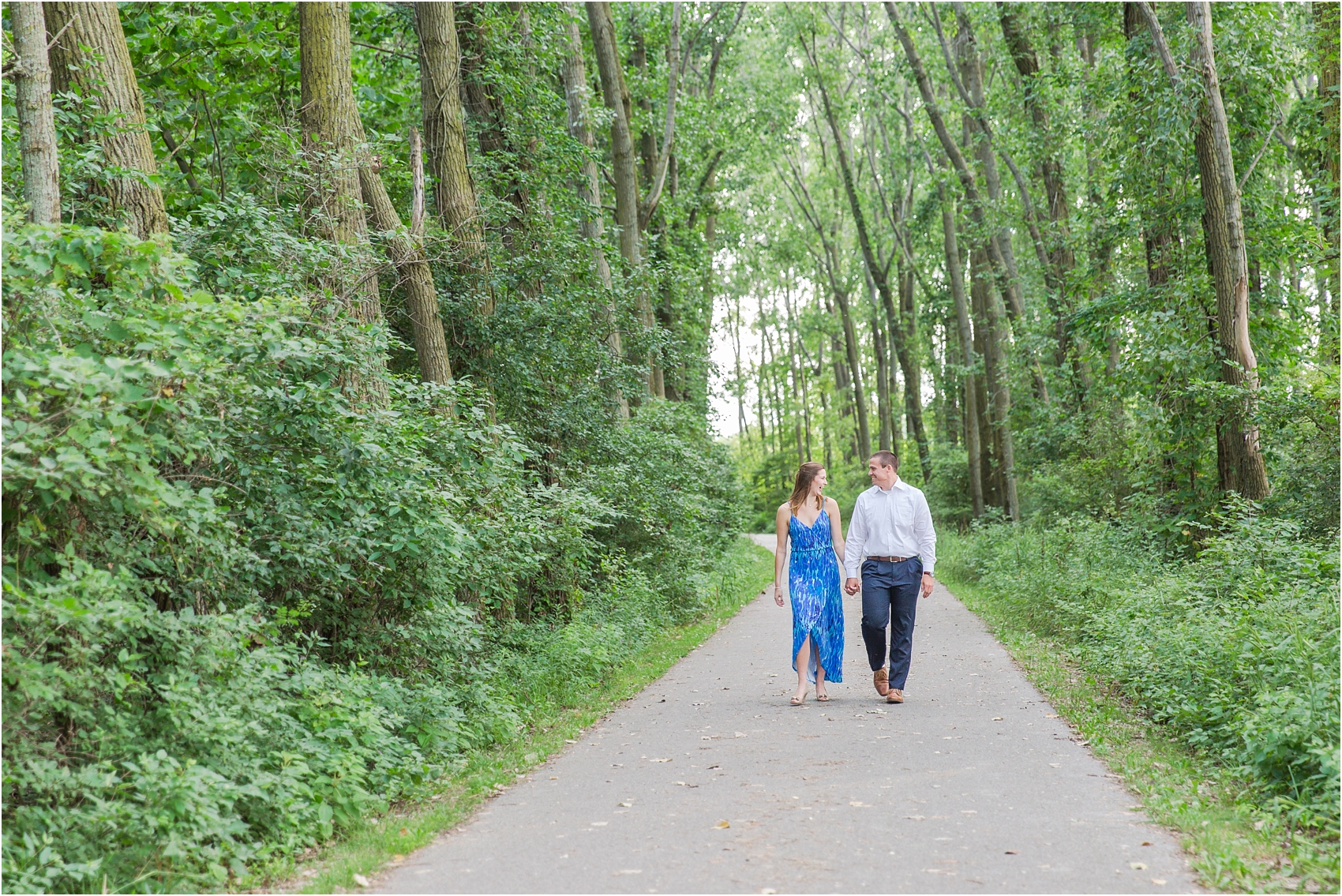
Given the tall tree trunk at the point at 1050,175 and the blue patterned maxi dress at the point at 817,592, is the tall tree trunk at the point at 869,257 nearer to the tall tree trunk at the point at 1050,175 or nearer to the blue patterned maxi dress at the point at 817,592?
the tall tree trunk at the point at 1050,175

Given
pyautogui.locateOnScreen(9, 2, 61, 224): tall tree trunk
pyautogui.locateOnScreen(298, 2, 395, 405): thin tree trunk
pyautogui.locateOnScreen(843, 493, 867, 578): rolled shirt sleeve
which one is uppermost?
pyautogui.locateOnScreen(298, 2, 395, 405): thin tree trunk

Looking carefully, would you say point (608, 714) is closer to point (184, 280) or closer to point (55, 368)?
point (184, 280)

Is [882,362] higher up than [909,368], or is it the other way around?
[882,362]

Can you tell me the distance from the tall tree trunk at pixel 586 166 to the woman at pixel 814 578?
19.9ft

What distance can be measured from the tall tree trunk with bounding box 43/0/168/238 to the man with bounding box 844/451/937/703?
6.06m

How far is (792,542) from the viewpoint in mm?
9141

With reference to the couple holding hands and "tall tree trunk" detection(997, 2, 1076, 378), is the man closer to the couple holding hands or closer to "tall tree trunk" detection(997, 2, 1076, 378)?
the couple holding hands

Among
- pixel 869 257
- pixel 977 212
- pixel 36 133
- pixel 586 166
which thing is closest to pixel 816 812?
pixel 36 133

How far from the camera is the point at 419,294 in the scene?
411 inches

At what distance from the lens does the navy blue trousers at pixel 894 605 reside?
345 inches

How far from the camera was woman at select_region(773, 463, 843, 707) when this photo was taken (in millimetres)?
8859

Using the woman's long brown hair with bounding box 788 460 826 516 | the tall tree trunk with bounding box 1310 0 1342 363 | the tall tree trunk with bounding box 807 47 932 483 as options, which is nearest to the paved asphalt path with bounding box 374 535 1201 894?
the woman's long brown hair with bounding box 788 460 826 516

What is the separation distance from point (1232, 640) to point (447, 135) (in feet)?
31.3

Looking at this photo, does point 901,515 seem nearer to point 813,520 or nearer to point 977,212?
point 813,520
